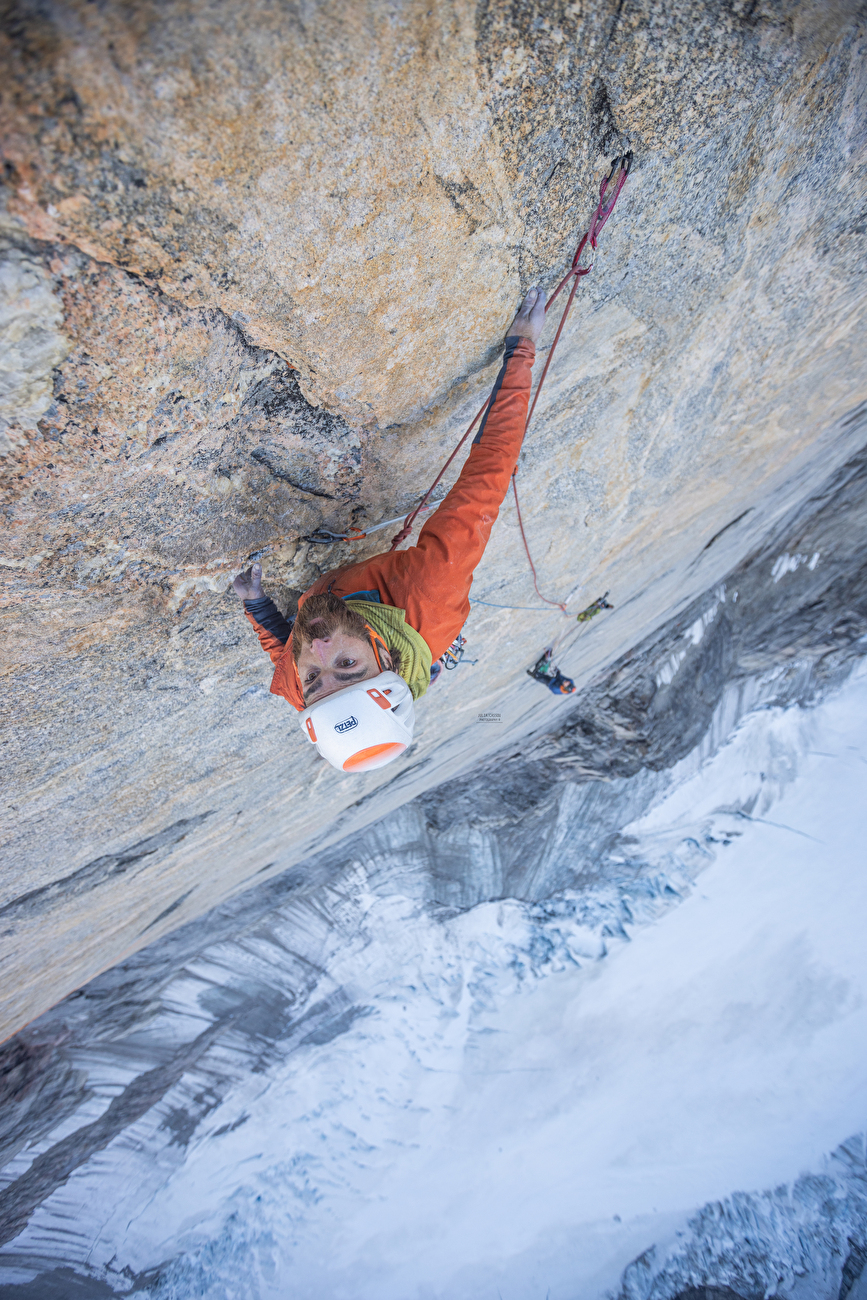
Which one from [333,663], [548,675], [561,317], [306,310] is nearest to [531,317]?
[561,317]

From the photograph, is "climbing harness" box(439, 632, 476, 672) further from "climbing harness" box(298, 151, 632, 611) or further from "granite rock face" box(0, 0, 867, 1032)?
"climbing harness" box(298, 151, 632, 611)

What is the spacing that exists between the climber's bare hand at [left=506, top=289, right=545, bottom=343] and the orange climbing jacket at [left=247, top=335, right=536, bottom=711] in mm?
33

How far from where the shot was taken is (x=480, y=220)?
1.26 m

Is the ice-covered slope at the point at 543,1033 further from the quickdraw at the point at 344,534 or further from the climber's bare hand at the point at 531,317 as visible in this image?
the climber's bare hand at the point at 531,317

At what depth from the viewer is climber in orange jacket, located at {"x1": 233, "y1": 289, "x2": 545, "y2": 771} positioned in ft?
4.71

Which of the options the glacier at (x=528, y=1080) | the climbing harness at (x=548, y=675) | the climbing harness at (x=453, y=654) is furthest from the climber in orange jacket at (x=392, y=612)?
the glacier at (x=528, y=1080)

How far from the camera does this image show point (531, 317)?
1.47 meters

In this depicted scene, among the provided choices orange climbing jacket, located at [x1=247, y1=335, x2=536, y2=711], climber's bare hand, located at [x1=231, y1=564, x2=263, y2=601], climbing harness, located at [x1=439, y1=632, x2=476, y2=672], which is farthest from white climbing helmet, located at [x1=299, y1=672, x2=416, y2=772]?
climbing harness, located at [x1=439, y1=632, x2=476, y2=672]

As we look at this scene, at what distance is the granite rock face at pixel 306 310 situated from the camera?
0.88 meters

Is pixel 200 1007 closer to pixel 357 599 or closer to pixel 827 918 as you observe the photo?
pixel 357 599

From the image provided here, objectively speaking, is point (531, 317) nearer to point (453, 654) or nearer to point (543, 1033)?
point (453, 654)

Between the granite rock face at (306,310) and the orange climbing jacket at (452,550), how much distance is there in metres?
0.18

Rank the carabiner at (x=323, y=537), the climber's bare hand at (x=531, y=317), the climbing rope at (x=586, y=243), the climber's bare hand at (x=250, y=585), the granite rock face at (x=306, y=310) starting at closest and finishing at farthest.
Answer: the granite rock face at (x=306, y=310) → the climbing rope at (x=586, y=243) → the climber's bare hand at (x=531, y=317) → the climber's bare hand at (x=250, y=585) → the carabiner at (x=323, y=537)

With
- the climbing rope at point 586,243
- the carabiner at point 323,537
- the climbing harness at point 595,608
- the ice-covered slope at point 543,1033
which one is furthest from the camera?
the ice-covered slope at point 543,1033
